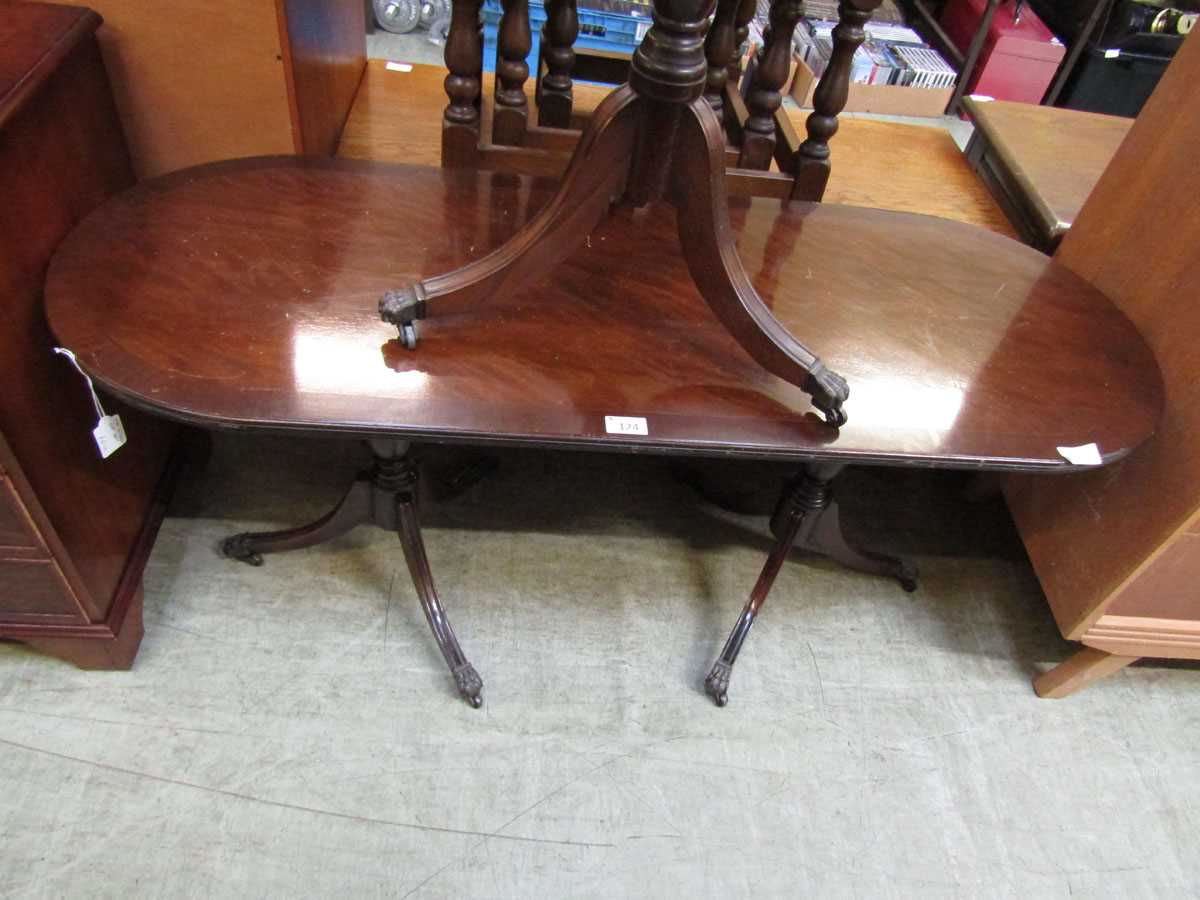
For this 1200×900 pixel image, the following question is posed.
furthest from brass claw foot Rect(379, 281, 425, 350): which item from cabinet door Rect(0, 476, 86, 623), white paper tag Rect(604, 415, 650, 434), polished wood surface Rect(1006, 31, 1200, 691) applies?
polished wood surface Rect(1006, 31, 1200, 691)

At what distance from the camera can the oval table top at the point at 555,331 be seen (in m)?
0.89

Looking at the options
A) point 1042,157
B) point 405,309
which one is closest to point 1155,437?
point 1042,157

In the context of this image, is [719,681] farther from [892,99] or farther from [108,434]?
Result: [892,99]

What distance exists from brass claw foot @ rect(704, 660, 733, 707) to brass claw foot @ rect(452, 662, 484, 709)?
35cm

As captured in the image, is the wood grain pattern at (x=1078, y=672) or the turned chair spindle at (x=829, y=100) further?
the wood grain pattern at (x=1078, y=672)

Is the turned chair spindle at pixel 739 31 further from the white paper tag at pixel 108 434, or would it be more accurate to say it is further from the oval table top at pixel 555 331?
the white paper tag at pixel 108 434

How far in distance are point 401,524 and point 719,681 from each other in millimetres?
547

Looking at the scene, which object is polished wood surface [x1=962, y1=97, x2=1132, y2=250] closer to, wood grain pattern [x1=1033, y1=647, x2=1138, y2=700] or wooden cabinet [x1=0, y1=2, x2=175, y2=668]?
wood grain pattern [x1=1033, y1=647, x2=1138, y2=700]

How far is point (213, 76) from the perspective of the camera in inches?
46.6

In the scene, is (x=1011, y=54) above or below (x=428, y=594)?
above

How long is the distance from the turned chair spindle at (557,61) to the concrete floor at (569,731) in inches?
26.2

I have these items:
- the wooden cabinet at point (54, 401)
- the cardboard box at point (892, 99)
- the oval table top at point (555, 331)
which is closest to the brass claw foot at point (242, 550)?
the wooden cabinet at point (54, 401)

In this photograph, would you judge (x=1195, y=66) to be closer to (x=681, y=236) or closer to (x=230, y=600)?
(x=681, y=236)

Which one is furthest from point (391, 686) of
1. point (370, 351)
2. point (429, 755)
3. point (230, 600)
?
point (370, 351)
